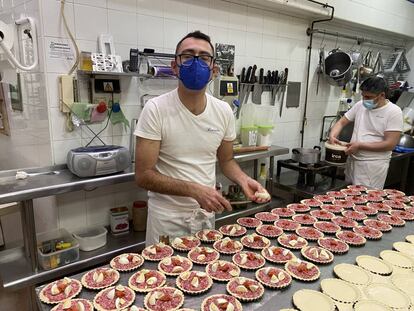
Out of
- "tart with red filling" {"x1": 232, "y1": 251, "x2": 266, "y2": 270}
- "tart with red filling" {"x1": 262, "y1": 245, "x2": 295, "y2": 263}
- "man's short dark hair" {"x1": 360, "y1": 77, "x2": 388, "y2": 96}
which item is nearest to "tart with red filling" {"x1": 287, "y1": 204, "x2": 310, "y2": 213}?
"tart with red filling" {"x1": 262, "y1": 245, "x2": 295, "y2": 263}

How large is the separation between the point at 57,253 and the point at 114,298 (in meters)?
1.18

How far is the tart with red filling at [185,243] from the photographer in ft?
4.71

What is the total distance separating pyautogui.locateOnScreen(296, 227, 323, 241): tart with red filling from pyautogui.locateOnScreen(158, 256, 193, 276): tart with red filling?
594mm

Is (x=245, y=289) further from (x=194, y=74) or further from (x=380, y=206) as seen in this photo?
(x=380, y=206)

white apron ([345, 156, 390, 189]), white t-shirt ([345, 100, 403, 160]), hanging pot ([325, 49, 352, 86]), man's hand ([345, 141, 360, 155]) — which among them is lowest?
white apron ([345, 156, 390, 189])

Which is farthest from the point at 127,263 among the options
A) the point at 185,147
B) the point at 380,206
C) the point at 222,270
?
the point at 380,206

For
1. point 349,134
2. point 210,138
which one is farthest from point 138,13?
point 349,134

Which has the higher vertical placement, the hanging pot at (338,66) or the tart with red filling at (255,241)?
the hanging pot at (338,66)

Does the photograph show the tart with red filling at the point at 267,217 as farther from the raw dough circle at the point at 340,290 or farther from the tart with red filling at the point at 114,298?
the tart with red filling at the point at 114,298

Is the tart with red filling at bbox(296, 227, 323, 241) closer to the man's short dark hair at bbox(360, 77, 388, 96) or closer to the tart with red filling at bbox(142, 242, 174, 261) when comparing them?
the tart with red filling at bbox(142, 242, 174, 261)

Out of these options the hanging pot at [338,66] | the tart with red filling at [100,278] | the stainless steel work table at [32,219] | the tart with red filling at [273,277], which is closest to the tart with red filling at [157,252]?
the tart with red filling at [100,278]

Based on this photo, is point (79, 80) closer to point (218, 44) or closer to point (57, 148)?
point (57, 148)

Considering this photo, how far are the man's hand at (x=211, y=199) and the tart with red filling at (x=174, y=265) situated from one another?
245 millimetres

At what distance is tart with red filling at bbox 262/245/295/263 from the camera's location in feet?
4.47
